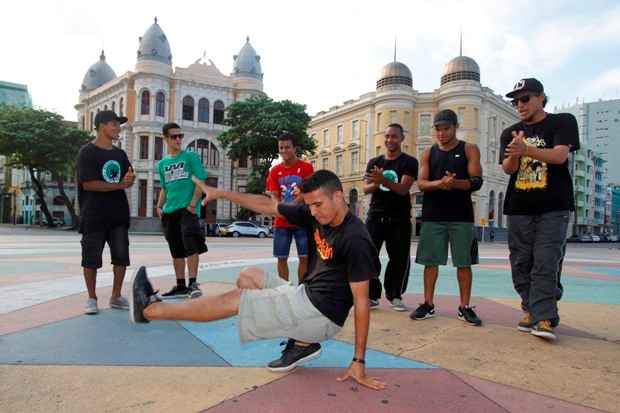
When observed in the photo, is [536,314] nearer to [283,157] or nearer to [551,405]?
[551,405]

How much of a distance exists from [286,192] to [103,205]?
1798 millimetres

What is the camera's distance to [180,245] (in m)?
4.89

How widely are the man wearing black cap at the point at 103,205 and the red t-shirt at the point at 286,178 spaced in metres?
1.45

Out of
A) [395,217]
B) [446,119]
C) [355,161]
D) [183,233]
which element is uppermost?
[355,161]

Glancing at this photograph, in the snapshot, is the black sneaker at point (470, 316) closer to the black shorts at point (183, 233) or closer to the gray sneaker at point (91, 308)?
the black shorts at point (183, 233)

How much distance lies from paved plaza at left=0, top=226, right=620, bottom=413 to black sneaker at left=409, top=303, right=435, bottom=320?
7 centimetres

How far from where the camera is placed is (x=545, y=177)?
11.8 feet

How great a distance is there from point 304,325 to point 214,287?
3.09 m

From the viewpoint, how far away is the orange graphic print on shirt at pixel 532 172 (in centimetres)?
363

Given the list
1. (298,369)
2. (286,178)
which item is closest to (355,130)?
(286,178)

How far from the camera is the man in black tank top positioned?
3965 millimetres

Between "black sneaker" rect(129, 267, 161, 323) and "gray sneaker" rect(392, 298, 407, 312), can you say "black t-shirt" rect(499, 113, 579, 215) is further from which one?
"black sneaker" rect(129, 267, 161, 323)

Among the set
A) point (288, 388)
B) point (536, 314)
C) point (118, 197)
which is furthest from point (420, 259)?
point (118, 197)

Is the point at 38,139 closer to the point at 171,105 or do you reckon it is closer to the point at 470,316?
the point at 171,105
